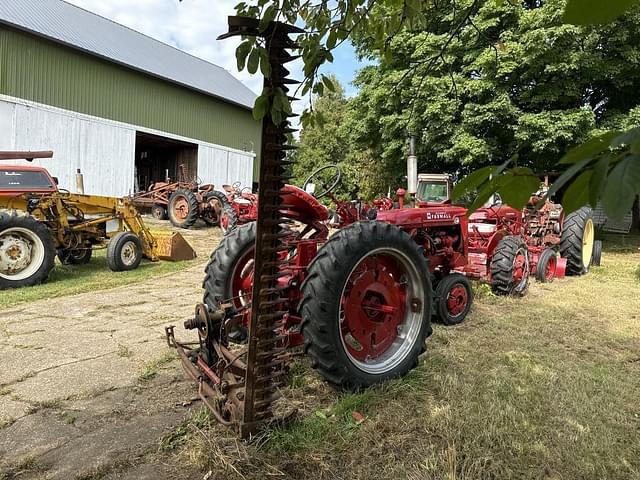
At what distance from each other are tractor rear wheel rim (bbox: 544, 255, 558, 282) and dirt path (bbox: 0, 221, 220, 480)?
5.45 meters

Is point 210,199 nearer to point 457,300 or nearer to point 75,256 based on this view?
point 75,256

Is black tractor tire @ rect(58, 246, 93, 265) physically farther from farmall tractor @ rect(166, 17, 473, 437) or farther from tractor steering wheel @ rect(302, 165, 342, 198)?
tractor steering wheel @ rect(302, 165, 342, 198)

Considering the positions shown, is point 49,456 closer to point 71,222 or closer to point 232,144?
point 71,222

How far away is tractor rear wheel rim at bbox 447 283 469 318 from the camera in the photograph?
4777 millimetres

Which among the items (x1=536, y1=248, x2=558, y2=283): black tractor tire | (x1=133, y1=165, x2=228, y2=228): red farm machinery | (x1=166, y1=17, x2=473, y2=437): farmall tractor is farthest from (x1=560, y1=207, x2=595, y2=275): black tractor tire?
(x1=133, y1=165, x2=228, y2=228): red farm machinery

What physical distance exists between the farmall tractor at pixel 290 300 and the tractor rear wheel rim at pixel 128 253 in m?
4.50

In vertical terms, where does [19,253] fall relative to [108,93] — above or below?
below

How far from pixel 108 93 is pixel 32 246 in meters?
12.0

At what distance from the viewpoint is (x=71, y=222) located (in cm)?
751

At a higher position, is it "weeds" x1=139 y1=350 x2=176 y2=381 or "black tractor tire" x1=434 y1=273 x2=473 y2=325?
"black tractor tire" x1=434 y1=273 x2=473 y2=325

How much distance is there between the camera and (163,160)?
2284cm

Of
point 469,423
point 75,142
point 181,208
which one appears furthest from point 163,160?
point 469,423

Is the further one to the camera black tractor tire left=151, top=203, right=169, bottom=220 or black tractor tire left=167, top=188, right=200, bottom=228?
black tractor tire left=151, top=203, right=169, bottom=220

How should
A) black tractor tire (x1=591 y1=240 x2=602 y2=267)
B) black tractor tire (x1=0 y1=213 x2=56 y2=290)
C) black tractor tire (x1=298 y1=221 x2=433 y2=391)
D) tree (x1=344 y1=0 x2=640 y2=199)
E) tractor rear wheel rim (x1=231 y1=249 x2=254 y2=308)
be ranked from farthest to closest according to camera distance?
1. tree (x1=344 y1=0 x2=640 y2=199)
2. black tractor tire (x1=591 y1=240 x2=602 y2=267)
3. black tractor tire (x1=0 y1=213 x2=56 y2=290)
4. tractor rear wheel rim (x1=231 y1=249 x2=254 y2=308)
5. black tractor tire (x1=298 y1=221 x2=433 y2=391)
